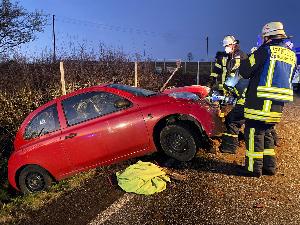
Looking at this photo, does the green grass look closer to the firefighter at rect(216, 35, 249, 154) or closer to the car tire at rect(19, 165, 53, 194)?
the car tire at rect(19, 165, 53, 194)

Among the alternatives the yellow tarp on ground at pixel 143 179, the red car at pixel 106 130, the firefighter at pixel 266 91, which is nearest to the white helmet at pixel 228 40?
the red car at pixel 106 130

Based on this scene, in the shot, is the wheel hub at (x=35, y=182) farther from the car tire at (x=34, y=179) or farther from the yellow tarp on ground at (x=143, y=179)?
the yellow tarp on ground at (x=143, y=179)

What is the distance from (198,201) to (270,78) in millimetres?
2005

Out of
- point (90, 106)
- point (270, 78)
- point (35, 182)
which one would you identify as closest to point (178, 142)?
point (90, 106)

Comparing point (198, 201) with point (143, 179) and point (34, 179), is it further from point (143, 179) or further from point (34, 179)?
point (34, 179)

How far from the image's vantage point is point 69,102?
7.09 m

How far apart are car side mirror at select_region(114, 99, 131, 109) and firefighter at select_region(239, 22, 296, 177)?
200 cm

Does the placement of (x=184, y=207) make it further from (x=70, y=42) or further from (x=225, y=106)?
(x=70, y=42)

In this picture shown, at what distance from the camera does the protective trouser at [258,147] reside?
19.3 feet

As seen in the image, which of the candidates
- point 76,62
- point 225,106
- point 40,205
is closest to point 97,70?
point 76,62

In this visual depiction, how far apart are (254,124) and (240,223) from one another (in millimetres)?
1749

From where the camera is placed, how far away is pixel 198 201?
17.3ft

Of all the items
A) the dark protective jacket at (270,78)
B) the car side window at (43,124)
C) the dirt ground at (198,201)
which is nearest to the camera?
the dirt ground at (198,201)

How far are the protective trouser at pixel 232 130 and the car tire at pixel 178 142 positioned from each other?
2.69ft
